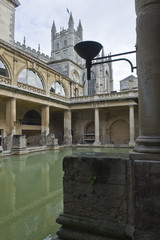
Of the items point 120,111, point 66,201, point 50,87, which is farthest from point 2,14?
point 66,201

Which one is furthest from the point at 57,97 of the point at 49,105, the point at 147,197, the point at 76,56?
the point at 76,56

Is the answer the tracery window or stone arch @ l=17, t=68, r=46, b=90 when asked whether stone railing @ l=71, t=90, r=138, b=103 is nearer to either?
stone arch @ l=17, t=68, r=46, b=90

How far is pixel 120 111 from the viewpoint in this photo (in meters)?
22.0

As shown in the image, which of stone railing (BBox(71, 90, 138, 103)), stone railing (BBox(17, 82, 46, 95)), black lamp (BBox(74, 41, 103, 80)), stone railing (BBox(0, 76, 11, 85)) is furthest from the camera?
stone railing (BBox(71, 90, 138, 103))

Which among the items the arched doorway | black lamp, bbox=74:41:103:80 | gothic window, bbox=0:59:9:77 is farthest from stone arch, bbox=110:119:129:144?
black lamp, bbox=74:41:103:80

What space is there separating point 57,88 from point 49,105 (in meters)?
3.55

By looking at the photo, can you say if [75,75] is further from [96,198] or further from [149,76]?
[96,198]

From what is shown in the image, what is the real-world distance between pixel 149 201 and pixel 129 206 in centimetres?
31

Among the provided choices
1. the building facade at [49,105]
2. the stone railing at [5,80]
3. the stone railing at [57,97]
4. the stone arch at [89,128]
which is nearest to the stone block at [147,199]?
the building facade at [49,105]

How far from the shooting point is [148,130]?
1.87m

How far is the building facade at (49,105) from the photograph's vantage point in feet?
46.0

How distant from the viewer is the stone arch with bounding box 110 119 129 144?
21875mm

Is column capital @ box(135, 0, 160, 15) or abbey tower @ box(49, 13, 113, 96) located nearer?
column capital @ box(135, 0, 160, 15)

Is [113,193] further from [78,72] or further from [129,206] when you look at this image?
[78,72]
